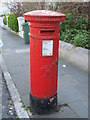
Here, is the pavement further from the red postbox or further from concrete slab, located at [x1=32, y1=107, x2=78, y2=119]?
the red postbox

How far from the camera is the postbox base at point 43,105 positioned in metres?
3.21

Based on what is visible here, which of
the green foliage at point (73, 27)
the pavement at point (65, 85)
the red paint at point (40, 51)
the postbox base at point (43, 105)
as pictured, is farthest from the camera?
the green foliage at point (73, 27)

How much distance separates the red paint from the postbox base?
71 mm

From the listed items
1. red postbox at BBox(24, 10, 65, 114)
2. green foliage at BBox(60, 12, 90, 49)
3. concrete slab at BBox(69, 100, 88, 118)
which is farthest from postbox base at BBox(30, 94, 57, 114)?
green foliage at BBox(60, 12, 90, 49)

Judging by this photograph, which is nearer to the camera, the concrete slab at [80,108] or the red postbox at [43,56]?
the red postbox at [43,56]

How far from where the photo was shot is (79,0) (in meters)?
6.39

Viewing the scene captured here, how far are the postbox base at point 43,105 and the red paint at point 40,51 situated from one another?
0.07 meters

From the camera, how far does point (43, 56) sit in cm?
300

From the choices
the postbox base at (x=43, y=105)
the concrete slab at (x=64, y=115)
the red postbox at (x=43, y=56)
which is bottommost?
the concrete slab at (x=64, y=115)

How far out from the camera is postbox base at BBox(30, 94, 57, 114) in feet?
10.5

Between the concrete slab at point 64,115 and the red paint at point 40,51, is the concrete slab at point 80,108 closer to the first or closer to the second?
the concrete slab at point 64,115

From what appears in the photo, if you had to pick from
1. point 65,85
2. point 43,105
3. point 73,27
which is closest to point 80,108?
point 43,105

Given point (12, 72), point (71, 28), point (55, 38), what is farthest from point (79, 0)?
point (55, 38)

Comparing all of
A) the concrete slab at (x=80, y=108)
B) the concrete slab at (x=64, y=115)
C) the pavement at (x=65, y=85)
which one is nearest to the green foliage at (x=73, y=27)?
the pavement at (x=65, y=85)
